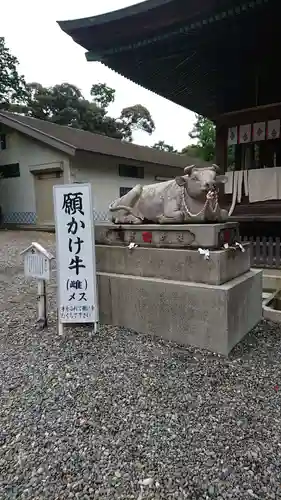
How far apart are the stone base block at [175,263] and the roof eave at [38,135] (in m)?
8.47

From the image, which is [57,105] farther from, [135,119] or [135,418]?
[135,418]

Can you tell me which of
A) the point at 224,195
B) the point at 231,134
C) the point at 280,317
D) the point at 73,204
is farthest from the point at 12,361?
the point at 231,134

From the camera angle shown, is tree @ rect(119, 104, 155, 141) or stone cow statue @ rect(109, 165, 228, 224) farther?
tree @ rect(119, 104, 155, 141)

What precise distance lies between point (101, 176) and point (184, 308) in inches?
424

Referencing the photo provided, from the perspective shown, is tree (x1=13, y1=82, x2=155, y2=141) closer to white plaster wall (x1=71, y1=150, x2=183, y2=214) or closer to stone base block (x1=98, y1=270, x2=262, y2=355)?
white plaster wall (x1=71, y1=150, x2=183, y2=214)

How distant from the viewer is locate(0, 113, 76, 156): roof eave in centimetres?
1129

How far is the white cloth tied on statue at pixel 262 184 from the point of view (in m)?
6.71

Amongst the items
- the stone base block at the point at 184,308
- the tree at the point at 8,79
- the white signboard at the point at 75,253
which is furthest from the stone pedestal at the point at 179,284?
the tree at the point at 8,79

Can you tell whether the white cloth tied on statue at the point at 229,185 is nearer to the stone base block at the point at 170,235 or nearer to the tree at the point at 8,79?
the stone base block at the point at 170,235

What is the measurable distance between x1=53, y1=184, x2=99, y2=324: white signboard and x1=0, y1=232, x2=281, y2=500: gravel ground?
11.1 inches

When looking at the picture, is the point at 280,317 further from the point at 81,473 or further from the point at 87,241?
the point at 81,473

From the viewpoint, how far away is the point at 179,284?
3.12 metres

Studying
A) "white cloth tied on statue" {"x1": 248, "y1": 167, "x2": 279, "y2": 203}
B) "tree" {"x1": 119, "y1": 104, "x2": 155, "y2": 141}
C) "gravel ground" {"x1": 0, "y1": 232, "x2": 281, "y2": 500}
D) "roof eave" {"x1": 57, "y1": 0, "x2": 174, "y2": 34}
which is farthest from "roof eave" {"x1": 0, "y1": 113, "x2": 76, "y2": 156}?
"tree" {"x1": 119, "y1": 104, "x2": 155, "y2": 141}

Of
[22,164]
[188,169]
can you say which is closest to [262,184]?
[188,169]
